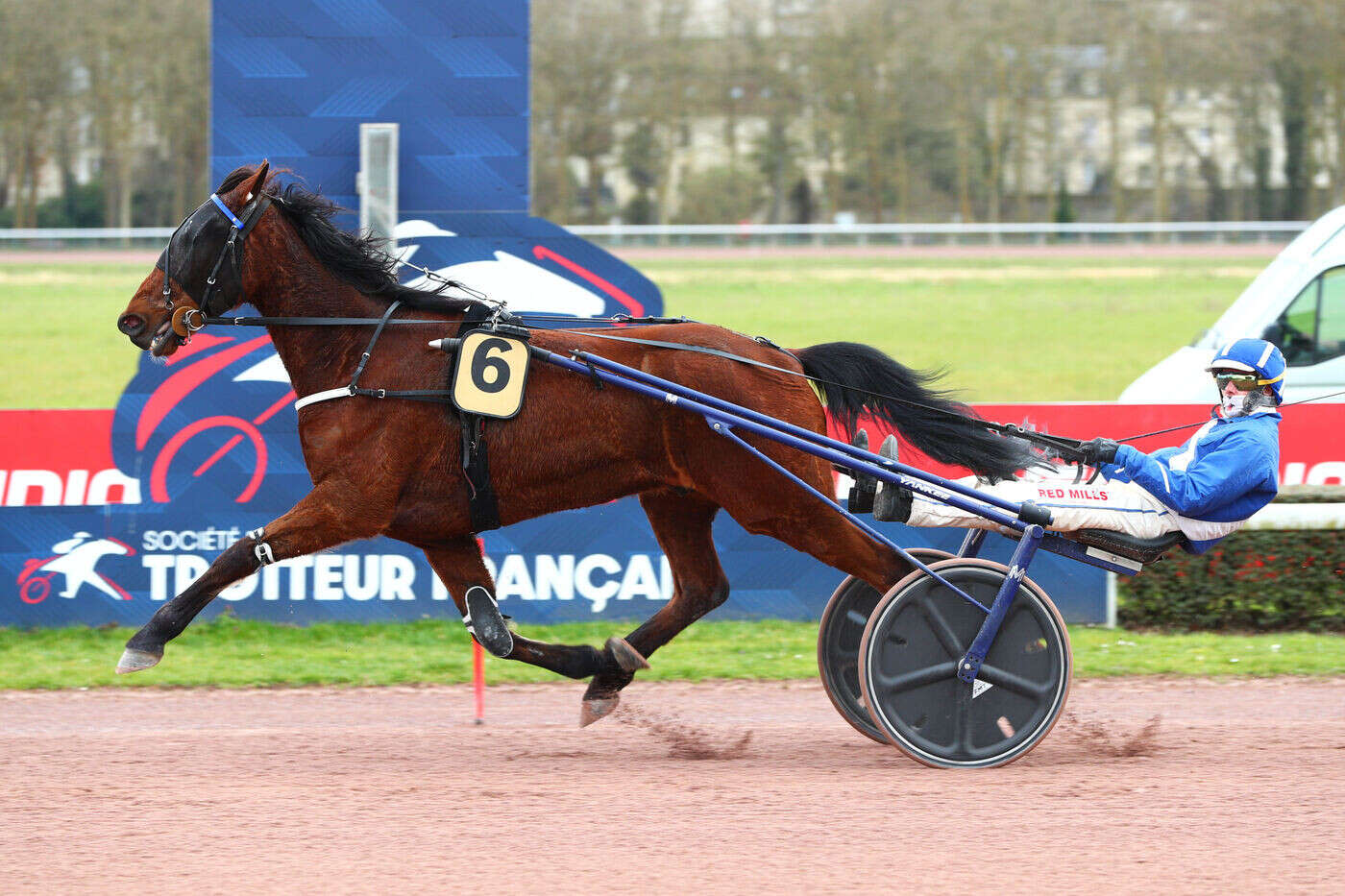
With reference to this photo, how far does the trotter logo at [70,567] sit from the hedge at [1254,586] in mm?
4981

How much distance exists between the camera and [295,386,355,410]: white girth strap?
15.4 feet

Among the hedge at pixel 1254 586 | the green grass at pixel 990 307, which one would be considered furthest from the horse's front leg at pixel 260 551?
the green grass at pixel 990 307

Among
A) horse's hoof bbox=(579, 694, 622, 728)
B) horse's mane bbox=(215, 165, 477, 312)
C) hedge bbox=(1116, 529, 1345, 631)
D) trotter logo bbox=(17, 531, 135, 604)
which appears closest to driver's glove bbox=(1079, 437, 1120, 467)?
horse's hoof bbox=(579, 694, 622, 728)

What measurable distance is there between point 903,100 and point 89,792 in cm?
2850

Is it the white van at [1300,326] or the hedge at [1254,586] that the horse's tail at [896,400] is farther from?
the white van at [1300,326]

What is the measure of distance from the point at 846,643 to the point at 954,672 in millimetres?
561

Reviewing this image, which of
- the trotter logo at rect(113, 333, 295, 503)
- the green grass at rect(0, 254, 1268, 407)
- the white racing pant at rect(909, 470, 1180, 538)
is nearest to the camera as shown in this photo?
the white racing pant at rect(909, 470, 1180, 538)

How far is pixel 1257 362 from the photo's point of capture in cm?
444

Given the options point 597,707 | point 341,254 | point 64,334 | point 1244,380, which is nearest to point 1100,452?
point 1244,380

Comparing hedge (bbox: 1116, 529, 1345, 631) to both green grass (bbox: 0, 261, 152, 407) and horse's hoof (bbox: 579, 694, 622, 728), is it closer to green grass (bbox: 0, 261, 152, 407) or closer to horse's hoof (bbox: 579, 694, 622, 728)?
horse's hoof (bbox: 579, 694, 622, 728)

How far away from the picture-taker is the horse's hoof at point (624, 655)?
498 centimetres

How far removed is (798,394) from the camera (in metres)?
4.92

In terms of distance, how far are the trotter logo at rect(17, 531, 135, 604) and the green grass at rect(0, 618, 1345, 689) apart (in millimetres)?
195

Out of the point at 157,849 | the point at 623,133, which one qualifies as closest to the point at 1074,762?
the point at 157,849
